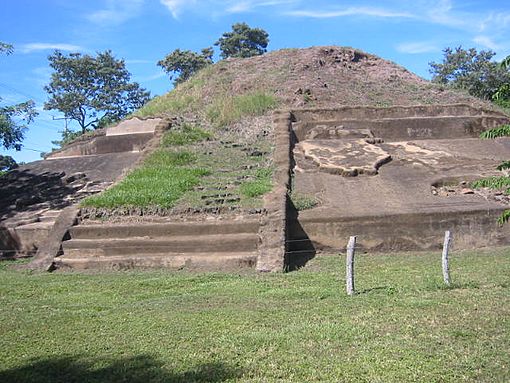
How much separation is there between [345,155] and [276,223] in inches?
163

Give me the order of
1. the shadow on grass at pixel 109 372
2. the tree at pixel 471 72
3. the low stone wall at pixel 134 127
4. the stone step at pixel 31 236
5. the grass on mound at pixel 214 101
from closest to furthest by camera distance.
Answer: the shadow on grass at pixel 109 372 < the stone step at pixel 31 236 < the grass on mound at pixel 214 101 < the low stone wall at pixel 134 127 < the tree at pixel 471 72

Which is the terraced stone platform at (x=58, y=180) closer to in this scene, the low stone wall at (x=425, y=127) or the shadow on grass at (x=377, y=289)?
the low stone wall at (x=425, y=127)

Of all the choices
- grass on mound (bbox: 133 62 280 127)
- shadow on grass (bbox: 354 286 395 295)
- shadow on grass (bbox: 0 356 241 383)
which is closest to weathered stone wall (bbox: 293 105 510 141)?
grass on mound (bbox: 133 62 280 127)

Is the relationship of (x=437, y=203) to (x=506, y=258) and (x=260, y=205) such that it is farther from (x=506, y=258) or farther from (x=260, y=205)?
(x=260, y=205)

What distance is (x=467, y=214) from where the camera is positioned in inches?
351

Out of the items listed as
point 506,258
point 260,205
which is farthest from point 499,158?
point 260,205

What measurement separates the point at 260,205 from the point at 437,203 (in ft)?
10.9

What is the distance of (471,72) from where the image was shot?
29.6 m

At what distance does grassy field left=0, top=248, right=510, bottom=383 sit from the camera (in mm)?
4034

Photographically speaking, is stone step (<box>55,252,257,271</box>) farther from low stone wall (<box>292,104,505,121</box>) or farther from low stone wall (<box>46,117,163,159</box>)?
low stone wall (<box>46,117,163,159</box>)

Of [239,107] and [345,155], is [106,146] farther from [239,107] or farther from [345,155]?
[345,155]

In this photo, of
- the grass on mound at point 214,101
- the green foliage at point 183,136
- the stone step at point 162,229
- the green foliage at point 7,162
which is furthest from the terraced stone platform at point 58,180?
the green foliage at point 7,162

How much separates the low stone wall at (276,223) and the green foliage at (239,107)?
4720mm

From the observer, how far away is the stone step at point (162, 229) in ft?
30.2
